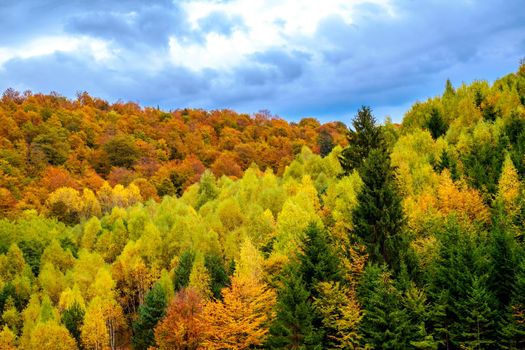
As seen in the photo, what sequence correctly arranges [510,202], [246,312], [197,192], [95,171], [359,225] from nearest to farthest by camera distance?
1. [246,312]
2. [359,225]
3. [510,202]
4. [197,192]
5. [95,171]

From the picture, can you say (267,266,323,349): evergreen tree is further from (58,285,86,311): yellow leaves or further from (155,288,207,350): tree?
(58,285,86,311): yellow leaves

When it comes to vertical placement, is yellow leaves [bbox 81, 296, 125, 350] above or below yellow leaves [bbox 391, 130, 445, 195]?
below

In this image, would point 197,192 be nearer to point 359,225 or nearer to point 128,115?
point 359,225

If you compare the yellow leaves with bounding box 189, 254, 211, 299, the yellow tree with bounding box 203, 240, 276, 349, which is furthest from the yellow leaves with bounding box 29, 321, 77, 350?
the yellow tree with bounding box 203, 240, 276, 349

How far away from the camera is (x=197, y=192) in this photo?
106 metres

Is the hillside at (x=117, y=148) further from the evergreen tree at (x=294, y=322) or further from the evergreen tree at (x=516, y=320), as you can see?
the evergreen tree at (x=516, y=320)

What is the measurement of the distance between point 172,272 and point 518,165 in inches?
2133

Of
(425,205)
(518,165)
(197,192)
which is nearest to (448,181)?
(425,205)

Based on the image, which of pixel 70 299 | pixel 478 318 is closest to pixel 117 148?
pixel 70 299

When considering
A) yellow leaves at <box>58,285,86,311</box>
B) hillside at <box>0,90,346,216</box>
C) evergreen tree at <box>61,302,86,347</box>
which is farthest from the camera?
hillside at <box>0,90,346,216</box>

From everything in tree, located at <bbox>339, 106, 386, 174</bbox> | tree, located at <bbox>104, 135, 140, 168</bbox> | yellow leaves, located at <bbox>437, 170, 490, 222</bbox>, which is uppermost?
tree, located at <bbox>104, 135, 140, 168</bbox>

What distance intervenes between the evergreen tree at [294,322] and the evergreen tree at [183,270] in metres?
25.8

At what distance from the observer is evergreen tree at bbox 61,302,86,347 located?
2403 inches

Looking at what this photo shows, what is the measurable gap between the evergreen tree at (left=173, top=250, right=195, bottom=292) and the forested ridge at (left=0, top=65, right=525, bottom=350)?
11.8 inches
